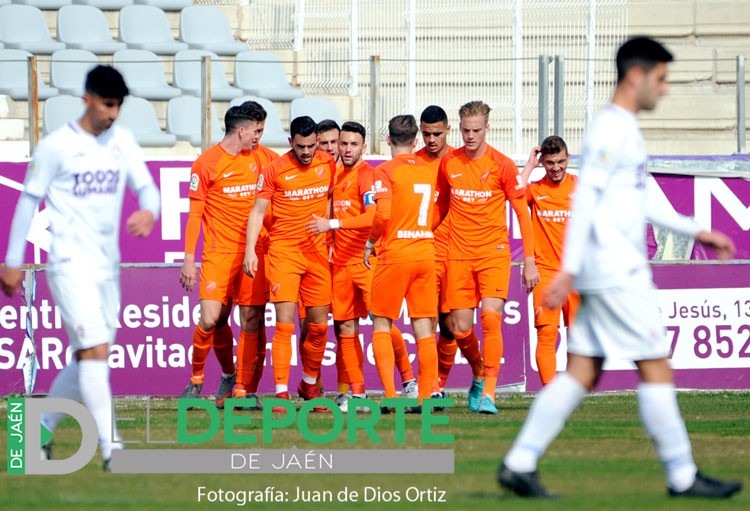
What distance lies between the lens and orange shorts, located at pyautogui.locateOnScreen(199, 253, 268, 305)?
11602 millimetres

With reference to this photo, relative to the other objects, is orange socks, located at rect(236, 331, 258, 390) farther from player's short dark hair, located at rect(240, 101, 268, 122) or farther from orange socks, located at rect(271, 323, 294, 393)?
player's short dark hair, located at rect(240, 101, 268, 122)

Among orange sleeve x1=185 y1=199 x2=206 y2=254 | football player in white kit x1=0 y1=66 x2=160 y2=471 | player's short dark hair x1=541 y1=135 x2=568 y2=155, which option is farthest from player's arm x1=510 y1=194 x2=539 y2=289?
football player in white kit x1=0 y1=66 x2=160 y2=471

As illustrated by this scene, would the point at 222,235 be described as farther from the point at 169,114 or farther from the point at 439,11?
the point at 439,11

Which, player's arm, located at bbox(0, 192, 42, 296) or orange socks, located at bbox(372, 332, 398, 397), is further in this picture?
orange socks, located at bbox(372, 332, 398, 397)

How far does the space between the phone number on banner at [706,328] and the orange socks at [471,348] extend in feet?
8.34

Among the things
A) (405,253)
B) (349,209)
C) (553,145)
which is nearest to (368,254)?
(405,253)

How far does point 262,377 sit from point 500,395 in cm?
223

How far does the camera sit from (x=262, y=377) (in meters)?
13.2

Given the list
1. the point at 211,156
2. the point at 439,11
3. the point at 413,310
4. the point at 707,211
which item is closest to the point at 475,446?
the point at 413,310

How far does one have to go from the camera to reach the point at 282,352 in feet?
37.8

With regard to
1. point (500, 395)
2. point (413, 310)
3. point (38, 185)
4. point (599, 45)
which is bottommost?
point (500, 395)

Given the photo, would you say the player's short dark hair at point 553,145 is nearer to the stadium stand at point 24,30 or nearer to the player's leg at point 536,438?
the player's leg at point 536,438

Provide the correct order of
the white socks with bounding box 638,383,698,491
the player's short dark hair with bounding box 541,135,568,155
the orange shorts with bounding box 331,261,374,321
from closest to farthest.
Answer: the white socks with bounding box 638,383,698,491, the player's short dark hair with bounding box 541,135,568,155, the orange shorts with bounding box 331,261,374,321

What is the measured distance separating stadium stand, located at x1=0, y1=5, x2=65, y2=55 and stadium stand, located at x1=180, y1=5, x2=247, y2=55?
1778 mm
